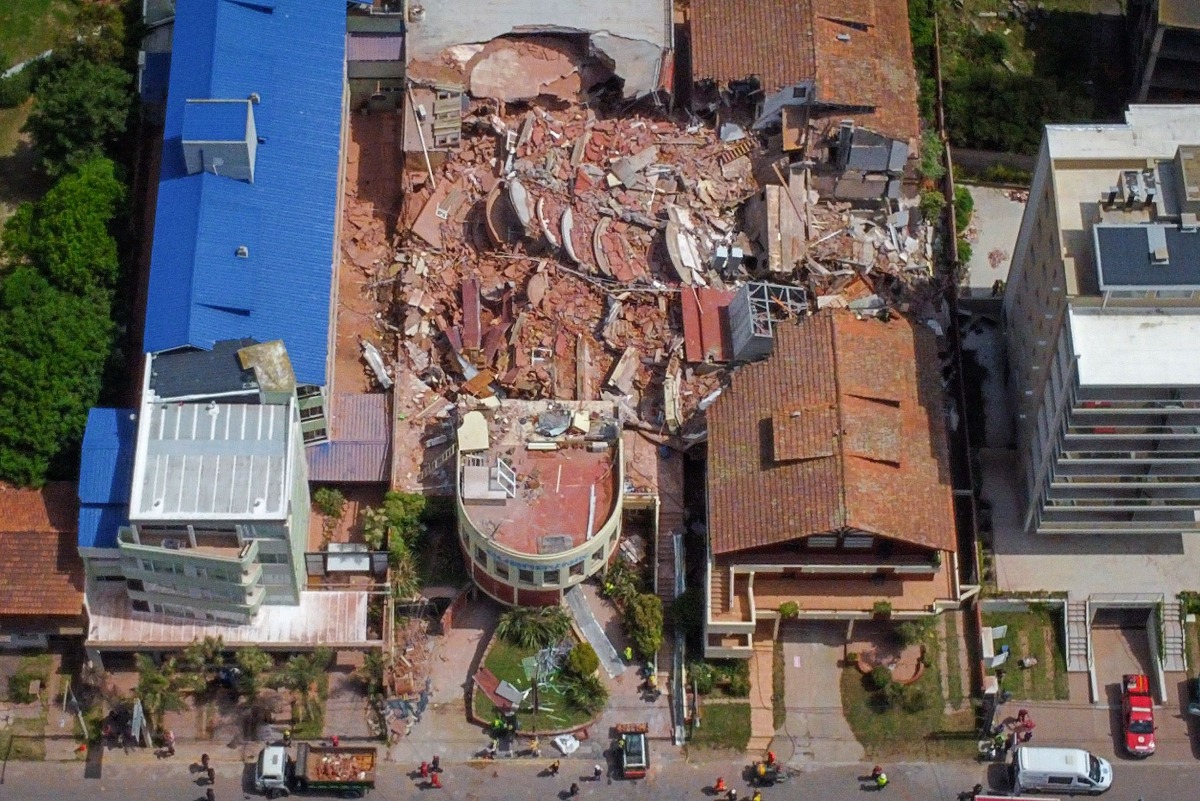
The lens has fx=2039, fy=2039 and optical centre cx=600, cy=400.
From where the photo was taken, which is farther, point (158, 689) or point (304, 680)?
point (304, 680)

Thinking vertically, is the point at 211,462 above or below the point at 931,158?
below

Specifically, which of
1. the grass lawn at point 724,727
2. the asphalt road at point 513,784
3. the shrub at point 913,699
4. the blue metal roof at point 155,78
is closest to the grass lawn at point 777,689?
the grass lawn at point 724,727

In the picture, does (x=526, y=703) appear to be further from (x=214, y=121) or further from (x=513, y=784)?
Result: (x=214, y=121)

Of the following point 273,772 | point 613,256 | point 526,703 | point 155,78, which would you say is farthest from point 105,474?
point 613,256

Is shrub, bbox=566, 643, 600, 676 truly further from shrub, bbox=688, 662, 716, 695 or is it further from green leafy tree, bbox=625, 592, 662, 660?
shrub, bbox=688, 662, 716, 695

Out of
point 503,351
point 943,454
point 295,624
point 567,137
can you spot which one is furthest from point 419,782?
point 567,137

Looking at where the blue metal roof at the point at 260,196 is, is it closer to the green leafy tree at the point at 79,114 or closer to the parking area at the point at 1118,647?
the green leafy tree at the point at 79,114
